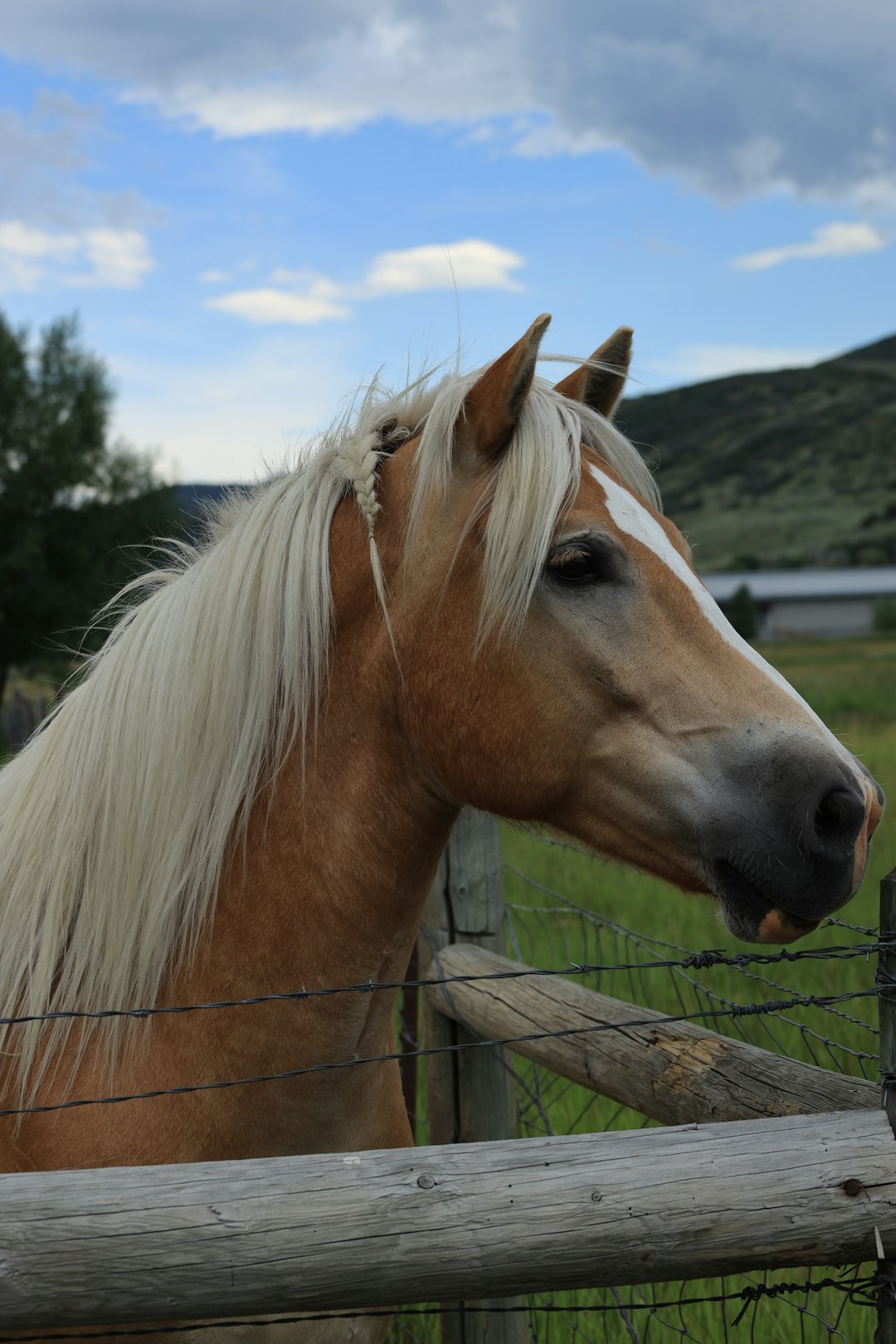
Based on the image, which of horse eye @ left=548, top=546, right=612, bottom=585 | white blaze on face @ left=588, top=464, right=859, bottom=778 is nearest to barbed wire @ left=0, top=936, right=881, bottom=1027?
white blaze on face @ left=588, top=464, right=859, bottom=778

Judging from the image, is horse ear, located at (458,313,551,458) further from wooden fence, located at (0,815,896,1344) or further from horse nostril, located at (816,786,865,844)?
wooden fence, located at (0,815,896,1344)

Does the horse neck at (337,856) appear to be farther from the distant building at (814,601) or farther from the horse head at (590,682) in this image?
the distant building at (814,601)

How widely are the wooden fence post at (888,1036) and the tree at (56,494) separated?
91.4ft

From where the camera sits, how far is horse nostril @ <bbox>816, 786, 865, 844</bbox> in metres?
1.82

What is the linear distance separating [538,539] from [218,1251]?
4.47 feet

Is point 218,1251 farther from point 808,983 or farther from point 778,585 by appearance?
point 778,585

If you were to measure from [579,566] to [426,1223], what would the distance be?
4.06ft

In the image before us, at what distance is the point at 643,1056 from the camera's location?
7.94 feet

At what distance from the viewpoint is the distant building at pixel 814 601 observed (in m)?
69.5

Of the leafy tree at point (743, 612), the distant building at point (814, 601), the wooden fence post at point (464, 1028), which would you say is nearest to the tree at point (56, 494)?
the wooden fence post at point (464, 1028)

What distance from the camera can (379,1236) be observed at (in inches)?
56.8

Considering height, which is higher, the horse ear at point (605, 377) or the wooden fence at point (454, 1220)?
the horse ear at point (605, 377)

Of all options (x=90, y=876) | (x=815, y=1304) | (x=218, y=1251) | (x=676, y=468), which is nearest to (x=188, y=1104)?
(x=90, y=876)

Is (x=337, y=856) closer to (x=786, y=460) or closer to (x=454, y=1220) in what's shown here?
(x=454, y=1220)
